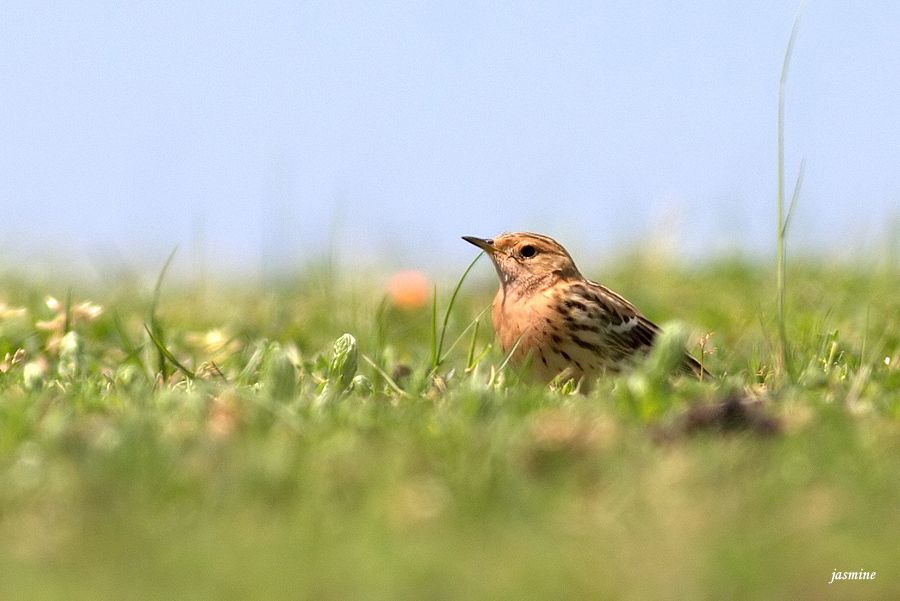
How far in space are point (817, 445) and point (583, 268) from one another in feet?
27.0

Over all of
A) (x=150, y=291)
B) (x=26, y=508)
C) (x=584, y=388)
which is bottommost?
(x=150, y=291)

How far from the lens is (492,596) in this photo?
3475 millimetres

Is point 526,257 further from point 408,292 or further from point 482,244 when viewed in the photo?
point 408,292

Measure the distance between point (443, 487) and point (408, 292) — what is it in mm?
6258

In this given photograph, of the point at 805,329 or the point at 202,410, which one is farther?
the point at 805,329

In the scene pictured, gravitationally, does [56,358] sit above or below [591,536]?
below

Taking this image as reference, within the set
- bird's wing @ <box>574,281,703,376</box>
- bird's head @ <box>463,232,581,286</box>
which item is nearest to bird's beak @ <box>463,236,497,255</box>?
bird's head @ <box>463,232,581,286</box>

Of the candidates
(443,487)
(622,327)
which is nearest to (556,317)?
(622,327)

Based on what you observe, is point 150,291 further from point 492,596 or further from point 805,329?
point 492,596

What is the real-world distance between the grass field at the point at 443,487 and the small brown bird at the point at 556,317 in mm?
781

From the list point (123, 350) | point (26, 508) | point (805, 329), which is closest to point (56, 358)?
point (123, 350)

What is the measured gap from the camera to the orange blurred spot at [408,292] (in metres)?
10.4

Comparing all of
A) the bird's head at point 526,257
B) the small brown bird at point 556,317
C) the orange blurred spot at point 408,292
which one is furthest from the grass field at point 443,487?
the orange blurred spot at point 408,292

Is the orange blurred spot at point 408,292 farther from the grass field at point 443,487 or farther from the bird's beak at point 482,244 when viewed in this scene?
the grass field at point 443,487
